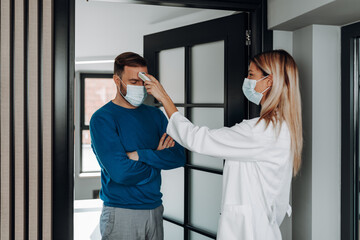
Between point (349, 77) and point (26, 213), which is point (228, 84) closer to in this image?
point (349, 77)

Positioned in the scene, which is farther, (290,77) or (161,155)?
(161,155)

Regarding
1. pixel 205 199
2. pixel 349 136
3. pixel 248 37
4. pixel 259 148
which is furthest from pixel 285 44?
pixel 205 199

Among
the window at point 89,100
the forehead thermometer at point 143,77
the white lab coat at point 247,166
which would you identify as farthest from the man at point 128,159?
the window at point 89,100

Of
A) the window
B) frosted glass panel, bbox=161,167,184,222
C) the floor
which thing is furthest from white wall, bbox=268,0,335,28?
the window

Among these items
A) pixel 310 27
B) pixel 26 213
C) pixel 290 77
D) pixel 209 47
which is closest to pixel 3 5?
pixel 26 213

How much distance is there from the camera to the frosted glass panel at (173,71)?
247 cm

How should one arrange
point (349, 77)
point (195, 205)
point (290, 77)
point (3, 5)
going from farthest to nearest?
point (195, 205) < point (349, 77) < point (3, 5) < point (290, 77)

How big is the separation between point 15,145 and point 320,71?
5.28 feet

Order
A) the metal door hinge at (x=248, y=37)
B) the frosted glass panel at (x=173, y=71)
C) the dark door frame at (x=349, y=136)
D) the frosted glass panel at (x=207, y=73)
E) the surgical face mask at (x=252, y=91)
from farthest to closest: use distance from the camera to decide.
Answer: the frosted glass panel at (x=173, y=71), the frosted glass panel at (x=207, y=73), the metal door hinge at (x=248, y=37), the dark door frame at (x=349, y=136), the surgical face mask at (x=252, y=91)

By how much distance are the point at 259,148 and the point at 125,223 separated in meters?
0.74

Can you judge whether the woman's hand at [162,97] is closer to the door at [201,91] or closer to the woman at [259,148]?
the woman at [259,148]

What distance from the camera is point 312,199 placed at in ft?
6.81

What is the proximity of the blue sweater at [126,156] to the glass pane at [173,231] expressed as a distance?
2.33 feet

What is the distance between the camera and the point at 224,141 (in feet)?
5.08
